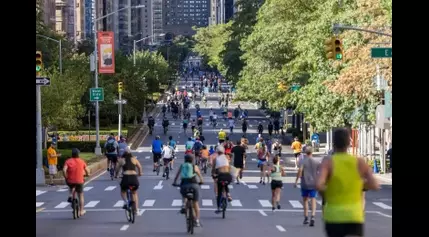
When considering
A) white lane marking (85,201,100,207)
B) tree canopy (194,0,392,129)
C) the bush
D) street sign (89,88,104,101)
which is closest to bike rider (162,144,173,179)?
tree canopy (194,0,392,129)

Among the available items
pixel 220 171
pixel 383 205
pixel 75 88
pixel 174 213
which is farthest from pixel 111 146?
pixel 220 171

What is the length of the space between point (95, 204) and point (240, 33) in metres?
82.1

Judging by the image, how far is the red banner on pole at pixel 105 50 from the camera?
6275cm

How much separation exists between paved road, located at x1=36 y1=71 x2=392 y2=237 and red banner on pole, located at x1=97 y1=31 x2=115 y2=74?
14.3m

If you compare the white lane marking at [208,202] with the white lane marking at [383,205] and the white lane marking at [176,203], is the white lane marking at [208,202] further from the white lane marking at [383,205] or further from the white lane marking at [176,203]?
the white lane marking at [383,205]

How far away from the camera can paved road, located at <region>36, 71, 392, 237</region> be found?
24.8m

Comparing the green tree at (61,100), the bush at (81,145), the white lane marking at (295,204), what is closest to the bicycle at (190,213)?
the white lane marking at (295,204)

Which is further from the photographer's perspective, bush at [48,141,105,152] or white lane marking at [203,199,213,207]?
bush at [48,141,105,152]

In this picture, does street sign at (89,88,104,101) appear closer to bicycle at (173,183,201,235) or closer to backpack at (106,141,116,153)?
backpack at (106,141,116,153)

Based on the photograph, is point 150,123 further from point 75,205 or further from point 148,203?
point 75,205

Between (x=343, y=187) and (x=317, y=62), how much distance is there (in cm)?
4871

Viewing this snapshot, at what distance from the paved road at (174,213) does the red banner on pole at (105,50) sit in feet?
47.0

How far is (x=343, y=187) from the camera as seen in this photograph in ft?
44.2
